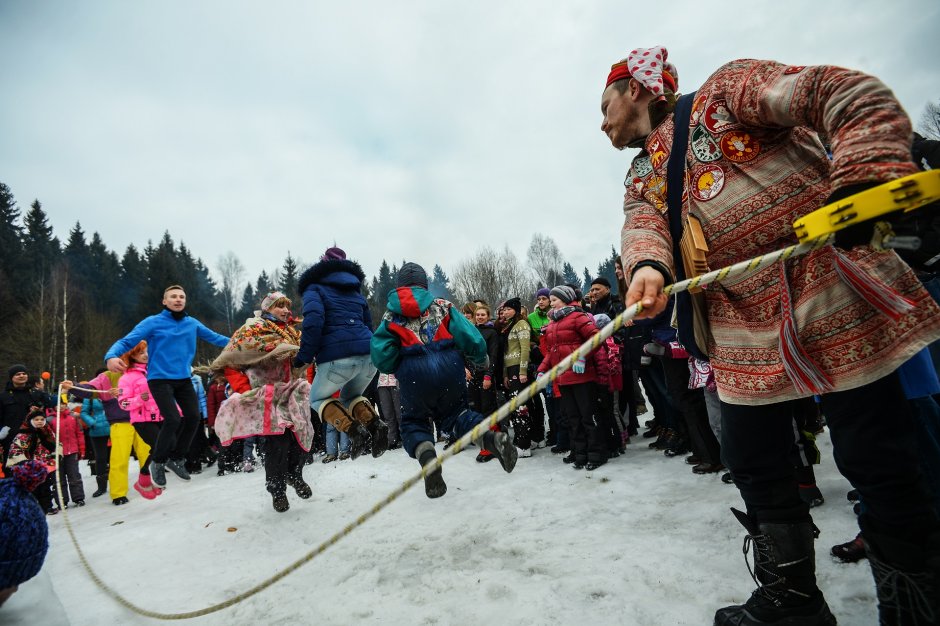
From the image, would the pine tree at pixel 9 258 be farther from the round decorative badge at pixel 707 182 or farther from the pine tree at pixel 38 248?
the round decorative badge at pixel 707 182

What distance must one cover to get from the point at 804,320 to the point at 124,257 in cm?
6684

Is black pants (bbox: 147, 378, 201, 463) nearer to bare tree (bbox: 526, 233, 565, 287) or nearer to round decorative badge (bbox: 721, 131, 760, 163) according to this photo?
round decorative badge (bbox: 721, 131, 760, 163)

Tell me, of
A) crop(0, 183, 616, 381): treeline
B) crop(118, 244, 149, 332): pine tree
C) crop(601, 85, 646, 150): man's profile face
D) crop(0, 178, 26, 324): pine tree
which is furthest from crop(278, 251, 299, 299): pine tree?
crop(601, 85, 646, 150): man's profile face

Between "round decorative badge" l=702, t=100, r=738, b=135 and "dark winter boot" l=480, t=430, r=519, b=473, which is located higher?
"round decorative badge" l=702, t=100, r=738, b=135

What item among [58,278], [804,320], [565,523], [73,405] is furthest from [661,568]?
[58,278]

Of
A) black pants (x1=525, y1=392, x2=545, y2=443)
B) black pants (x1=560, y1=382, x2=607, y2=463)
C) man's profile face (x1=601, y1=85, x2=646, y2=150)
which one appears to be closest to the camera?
man's profile face (x1=601, y1=85, x2=646, y2=150)

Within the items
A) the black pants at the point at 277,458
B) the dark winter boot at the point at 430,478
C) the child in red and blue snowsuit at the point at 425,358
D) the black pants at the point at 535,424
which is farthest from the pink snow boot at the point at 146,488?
the black pants at the point at 535,424

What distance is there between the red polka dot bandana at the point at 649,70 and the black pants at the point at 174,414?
612cm

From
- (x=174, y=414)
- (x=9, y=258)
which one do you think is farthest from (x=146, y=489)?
(x=9, y=258)

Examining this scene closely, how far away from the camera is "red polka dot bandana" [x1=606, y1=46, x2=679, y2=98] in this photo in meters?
1.86

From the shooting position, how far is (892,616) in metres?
1.44

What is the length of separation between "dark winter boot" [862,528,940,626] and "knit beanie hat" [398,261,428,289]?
11.1 ft

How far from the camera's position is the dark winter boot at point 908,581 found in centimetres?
137

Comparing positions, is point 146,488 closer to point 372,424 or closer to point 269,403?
point 269,403
